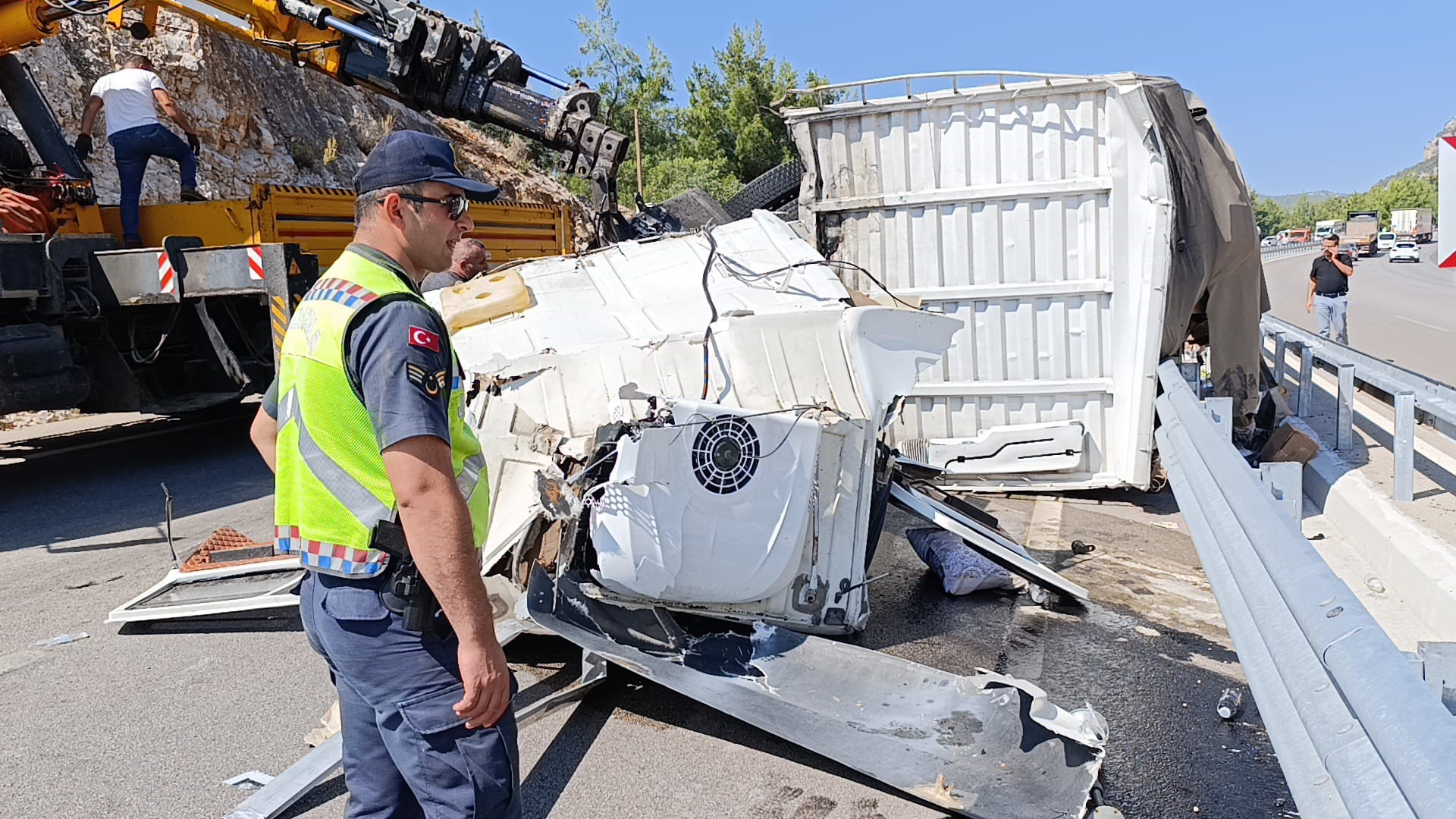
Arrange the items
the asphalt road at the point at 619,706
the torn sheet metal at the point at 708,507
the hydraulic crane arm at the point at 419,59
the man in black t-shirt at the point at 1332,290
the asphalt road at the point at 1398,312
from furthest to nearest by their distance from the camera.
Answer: the asphalt road at the point at 1398,312 → the man in black t-shirt at the point at 1332,290 → the hydraulic crane arm at the point at 419,59 → the torn sheet metal at the point at 708,507 → the asphalt road at the point at 619,706

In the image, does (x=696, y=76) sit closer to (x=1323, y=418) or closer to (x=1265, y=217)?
(x=1323, y=418)

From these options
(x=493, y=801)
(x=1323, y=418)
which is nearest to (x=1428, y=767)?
(x=493, y=801)

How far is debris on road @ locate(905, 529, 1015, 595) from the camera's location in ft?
16.9

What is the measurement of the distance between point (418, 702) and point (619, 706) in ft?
6.28

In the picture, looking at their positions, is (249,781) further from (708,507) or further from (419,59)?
(419,59)

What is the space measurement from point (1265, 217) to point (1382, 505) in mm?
146932

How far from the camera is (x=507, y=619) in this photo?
4.04 m

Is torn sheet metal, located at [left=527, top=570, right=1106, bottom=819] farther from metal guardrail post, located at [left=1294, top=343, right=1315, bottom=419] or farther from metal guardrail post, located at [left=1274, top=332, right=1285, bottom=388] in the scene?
metal guardrail post, located at [left=1274, top=332, right=1285, bottom=388]

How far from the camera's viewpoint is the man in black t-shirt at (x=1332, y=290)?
13.1m

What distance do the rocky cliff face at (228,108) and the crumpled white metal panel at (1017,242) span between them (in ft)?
36.2

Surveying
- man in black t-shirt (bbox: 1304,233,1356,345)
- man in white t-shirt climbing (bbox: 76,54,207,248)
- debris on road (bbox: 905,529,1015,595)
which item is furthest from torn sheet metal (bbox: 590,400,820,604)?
man in black t-shirt (bbox: 1304,233,1356,345)

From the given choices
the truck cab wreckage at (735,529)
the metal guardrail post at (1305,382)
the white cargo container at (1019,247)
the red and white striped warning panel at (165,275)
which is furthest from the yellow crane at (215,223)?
the metal guardrail post at (1305,382)

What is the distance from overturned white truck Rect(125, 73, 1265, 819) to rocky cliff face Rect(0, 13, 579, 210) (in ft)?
37.8

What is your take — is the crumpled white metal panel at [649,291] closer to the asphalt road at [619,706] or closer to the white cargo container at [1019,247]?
the asphalt road at [619,706]
